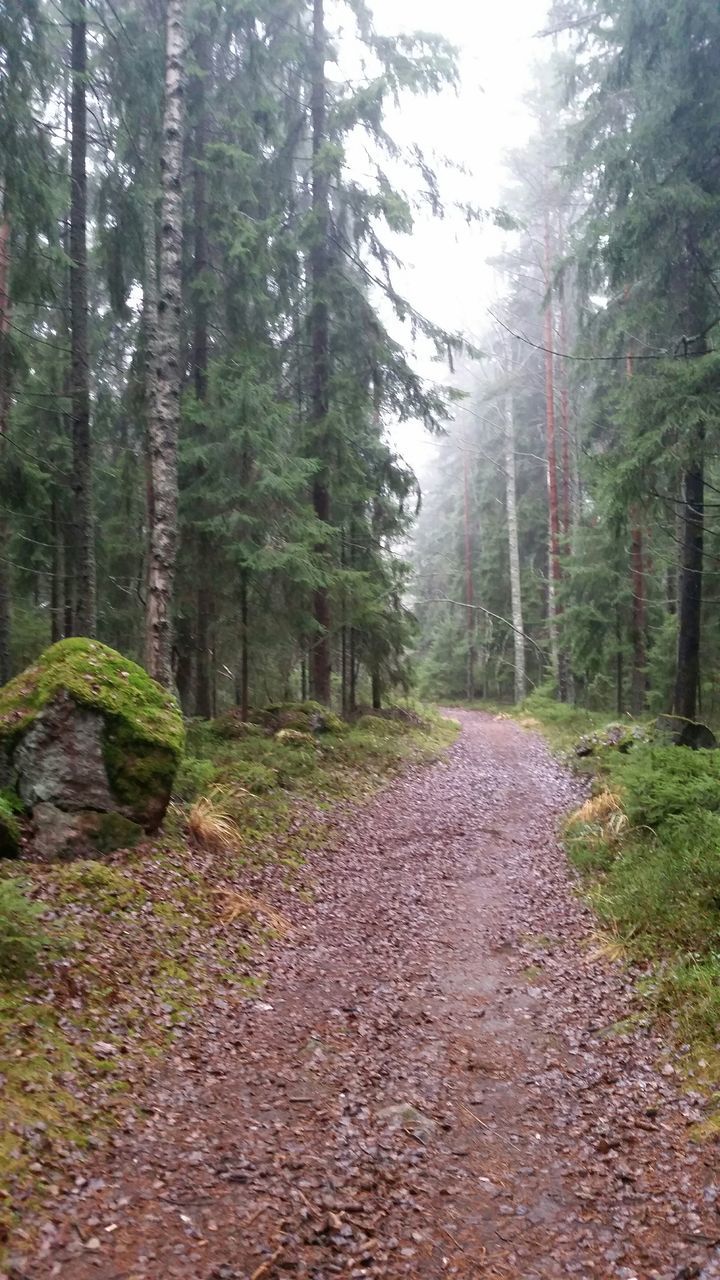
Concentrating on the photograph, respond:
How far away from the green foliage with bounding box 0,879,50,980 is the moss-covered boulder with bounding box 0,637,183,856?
1660 mm

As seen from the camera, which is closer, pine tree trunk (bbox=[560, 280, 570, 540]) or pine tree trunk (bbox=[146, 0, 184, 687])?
pine tree trunk (bbox=[146, 0, 184, 687])

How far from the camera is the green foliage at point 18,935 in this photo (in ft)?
15.9

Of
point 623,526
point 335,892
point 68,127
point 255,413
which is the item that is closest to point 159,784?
point 335,892

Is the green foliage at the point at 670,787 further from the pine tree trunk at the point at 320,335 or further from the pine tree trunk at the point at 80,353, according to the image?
the pine tree trunk at the point at 80,353

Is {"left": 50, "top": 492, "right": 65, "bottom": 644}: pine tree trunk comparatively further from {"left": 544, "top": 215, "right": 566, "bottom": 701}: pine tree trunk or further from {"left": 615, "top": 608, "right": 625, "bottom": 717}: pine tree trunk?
{"left": 544, "top": 215, "right": 566, "bottom": 701}: pine tree trunk

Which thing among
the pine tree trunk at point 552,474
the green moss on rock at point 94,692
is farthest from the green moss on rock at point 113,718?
the pine tree trunk at point 552,474

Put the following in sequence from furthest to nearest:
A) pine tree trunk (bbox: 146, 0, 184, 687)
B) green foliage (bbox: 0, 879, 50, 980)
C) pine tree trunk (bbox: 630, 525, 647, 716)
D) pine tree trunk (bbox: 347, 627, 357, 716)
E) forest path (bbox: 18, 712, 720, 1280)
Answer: pine tree trunk (bbox: 630, 525, 647, 716) < pine tree trunk (bbox: 347, 627, 357, 716) < pine tree trunk (bbox: 146, 0, 184, 687) < green foliage (bbox: 0, 879, 50, 980) < forest path (bbox: 18, 712, 720, 1280)

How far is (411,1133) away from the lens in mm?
4305

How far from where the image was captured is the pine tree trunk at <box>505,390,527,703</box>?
3044 centimetres

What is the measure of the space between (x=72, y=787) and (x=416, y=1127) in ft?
14.0

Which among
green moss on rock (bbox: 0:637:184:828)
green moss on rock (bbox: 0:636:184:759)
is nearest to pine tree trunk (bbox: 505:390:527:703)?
green moss on rock (bbox: 0:636:184:759)

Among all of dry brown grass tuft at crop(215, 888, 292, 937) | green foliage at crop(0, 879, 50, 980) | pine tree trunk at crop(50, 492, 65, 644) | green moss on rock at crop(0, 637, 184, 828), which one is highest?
pine tree trunk at crop(50, 492, 65, 644)

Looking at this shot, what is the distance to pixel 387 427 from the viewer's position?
21.0 meters

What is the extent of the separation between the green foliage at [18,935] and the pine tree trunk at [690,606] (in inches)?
425
